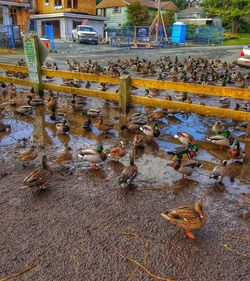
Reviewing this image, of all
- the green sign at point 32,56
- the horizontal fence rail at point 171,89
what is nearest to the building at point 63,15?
the green sign at point 32,56

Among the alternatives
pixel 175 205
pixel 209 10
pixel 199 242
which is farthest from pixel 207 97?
pixel 209 10

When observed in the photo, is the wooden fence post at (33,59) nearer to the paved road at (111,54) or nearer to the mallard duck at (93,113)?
the mallard duck at (93,113)

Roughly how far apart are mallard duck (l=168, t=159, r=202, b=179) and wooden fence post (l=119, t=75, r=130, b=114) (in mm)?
3817

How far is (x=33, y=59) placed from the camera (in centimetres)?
1074

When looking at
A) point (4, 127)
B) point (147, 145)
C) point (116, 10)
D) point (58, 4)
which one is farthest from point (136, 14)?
point (147, 145)

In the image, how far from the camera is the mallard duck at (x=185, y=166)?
5453mm

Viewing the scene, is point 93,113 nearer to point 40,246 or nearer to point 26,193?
point 26,193

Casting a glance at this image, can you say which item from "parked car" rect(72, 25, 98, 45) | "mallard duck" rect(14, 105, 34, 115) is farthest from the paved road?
"mallard duck" rect(14, 105, 34, 115)

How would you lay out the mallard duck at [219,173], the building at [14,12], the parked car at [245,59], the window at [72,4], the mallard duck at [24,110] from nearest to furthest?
1. the mallard duck at [219,173]
2. the mallard duck at [24,110]
3. the parked car at [245,59]
4. the building at [14,12]
5. the window at [72,4]

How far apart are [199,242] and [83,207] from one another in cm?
176

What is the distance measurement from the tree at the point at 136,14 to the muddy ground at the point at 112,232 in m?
53.5

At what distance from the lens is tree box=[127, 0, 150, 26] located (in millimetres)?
53675

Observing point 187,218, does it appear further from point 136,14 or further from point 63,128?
point 136,14

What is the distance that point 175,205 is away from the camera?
474 centimetres
